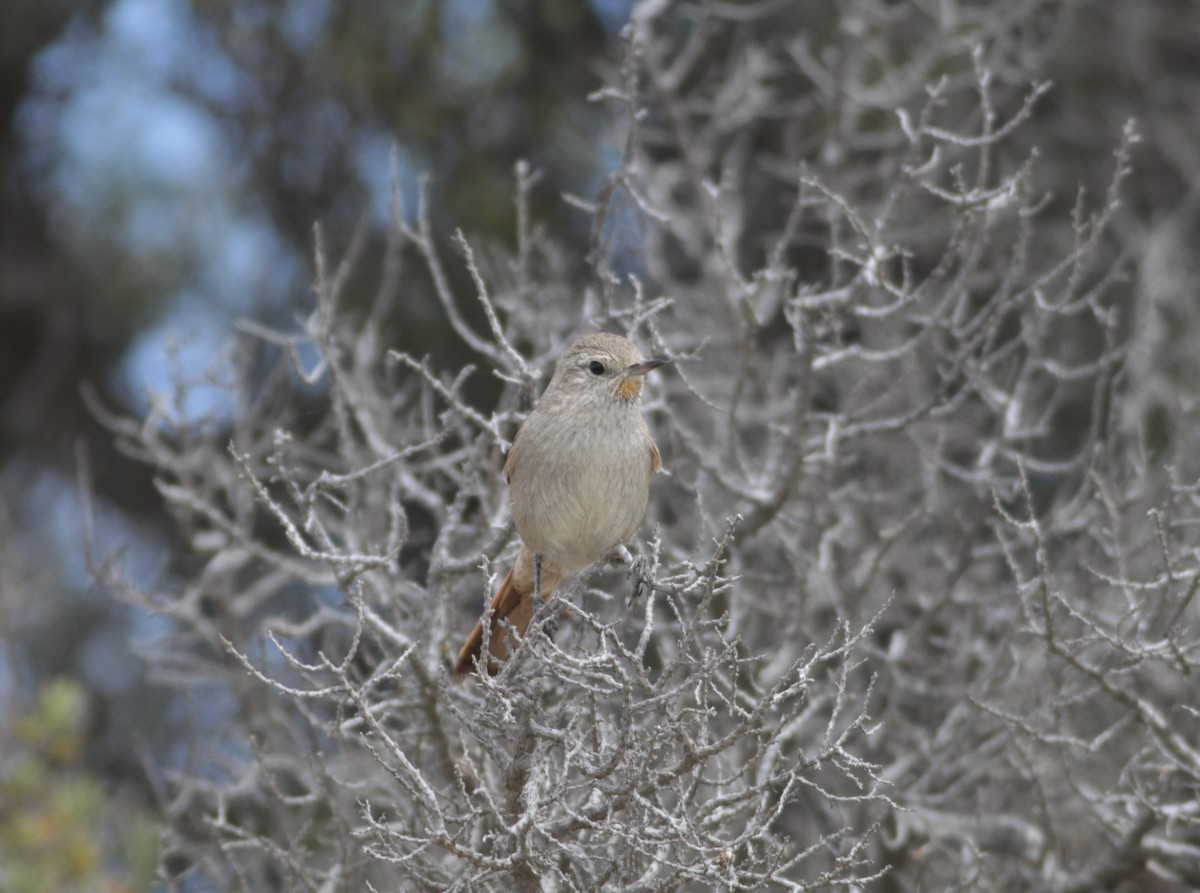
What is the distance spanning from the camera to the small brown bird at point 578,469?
4.68 meters

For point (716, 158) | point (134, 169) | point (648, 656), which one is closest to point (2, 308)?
point (134, 169)

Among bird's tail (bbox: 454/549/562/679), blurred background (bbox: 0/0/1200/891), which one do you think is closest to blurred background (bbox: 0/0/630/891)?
blurred background (bbox: 0/0/1200/891)

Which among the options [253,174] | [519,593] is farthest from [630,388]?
[253,174]

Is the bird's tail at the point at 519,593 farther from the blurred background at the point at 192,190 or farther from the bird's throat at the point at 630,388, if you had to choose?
the blurred background at the point at 192,190

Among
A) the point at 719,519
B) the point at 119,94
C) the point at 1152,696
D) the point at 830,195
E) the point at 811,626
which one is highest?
the point at 830,195

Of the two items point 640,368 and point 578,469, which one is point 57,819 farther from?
point 640,368

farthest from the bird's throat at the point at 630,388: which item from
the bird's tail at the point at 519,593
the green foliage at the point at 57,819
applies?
the green foliage at the point at 57,819

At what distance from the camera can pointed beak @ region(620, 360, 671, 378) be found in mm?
4676

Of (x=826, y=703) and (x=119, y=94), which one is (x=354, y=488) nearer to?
(x=826, y=703)

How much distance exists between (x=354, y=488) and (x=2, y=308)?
20.6 feet

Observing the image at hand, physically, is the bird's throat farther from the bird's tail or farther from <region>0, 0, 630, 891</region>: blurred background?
<region>0, 0, 630, 891</region>: blurred background

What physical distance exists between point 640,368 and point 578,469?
39 cm

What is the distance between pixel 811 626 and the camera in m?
5.77

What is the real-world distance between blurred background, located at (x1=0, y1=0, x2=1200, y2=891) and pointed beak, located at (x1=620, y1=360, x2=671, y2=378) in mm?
3173
